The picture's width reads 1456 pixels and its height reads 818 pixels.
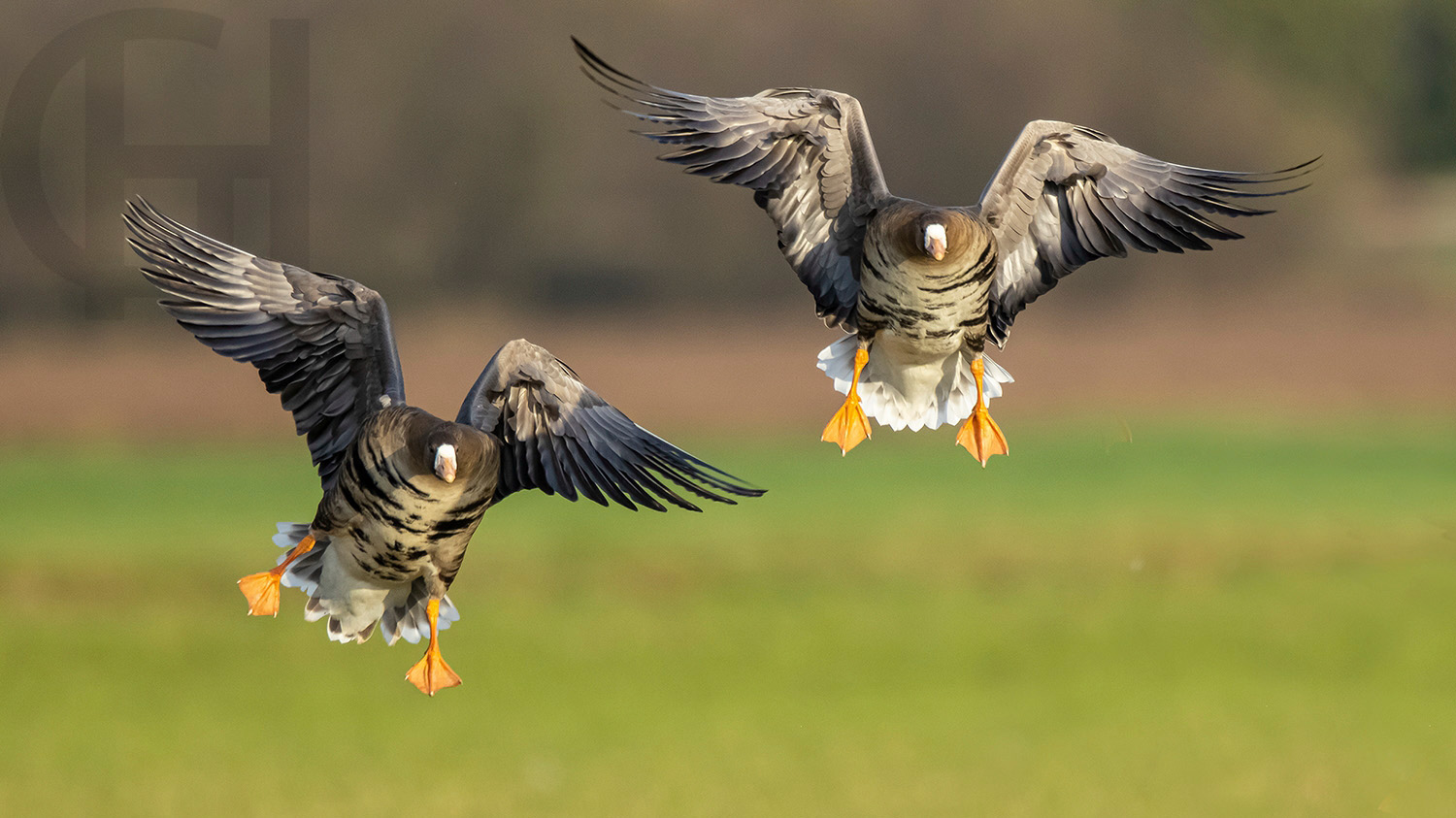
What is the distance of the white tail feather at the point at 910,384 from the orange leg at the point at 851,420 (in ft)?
0.24

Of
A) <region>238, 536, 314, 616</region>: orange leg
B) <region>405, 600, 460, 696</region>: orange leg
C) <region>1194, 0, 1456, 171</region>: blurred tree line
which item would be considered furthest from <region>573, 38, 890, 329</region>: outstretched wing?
<region>1194, 0, 1456, 171</region>: blurred tree line

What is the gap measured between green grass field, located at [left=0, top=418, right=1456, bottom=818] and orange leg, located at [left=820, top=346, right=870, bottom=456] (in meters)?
12.0

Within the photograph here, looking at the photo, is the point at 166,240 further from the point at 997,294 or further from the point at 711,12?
the point at 711,12

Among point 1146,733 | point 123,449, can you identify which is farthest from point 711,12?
point 123,449

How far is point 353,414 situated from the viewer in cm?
746

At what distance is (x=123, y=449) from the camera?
4053 centimetres

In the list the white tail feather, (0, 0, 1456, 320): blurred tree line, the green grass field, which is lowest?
the green grass field

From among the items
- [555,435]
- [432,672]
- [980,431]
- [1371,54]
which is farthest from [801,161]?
[1371,54]

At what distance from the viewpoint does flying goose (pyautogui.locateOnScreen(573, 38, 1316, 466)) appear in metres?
6.90

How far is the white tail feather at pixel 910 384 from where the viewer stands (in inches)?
293

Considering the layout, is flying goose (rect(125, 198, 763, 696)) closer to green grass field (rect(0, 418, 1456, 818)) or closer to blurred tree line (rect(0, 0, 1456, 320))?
green grass field (rect(0, 418, 1456, 818))

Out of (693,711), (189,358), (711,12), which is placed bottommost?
(693,711)

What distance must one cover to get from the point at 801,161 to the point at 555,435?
5.56ft

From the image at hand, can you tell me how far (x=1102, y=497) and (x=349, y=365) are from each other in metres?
31.3
